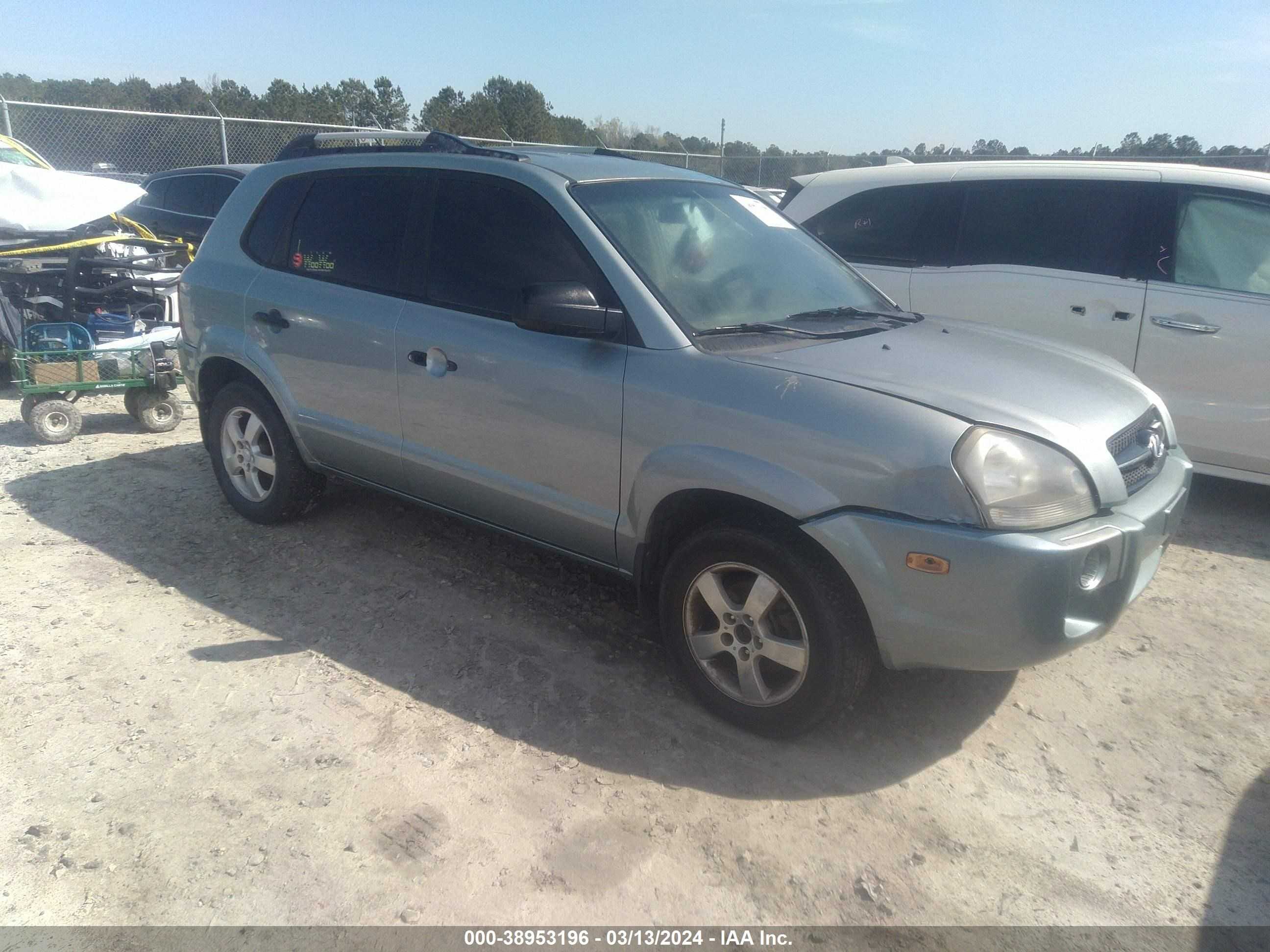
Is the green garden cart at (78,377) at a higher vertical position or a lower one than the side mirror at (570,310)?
lower

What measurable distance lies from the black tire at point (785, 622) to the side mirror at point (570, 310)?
0.80 metres

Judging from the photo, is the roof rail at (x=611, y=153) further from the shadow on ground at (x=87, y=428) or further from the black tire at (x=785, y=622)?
the shadow on ground at (x=87, y=428)

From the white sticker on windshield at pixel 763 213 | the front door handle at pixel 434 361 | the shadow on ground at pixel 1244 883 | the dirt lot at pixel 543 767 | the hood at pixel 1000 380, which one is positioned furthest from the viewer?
the white sticker on windshield at pixel 763 213

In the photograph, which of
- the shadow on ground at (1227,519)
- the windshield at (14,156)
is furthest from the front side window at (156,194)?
the shadow on ground at (1227,519)

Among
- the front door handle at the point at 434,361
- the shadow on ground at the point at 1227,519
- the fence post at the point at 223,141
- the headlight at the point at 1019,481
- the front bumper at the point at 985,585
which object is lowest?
the shadow on ground at the point at 1227,519

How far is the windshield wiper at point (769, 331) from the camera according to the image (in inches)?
130

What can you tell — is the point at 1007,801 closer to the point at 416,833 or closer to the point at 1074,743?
the point at 1074,743

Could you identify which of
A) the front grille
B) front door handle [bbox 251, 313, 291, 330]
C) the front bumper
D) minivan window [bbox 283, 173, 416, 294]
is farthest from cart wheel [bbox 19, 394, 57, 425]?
the front grille

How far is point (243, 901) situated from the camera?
2.47 m

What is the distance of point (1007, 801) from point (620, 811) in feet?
4.00

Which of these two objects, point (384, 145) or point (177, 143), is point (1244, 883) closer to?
point (384, 145)

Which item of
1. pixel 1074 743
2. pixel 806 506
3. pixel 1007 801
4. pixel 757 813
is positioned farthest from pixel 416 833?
pixel 1074 743

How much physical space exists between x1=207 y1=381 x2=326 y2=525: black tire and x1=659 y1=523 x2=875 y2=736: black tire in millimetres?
2325

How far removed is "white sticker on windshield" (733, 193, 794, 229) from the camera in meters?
4.11
